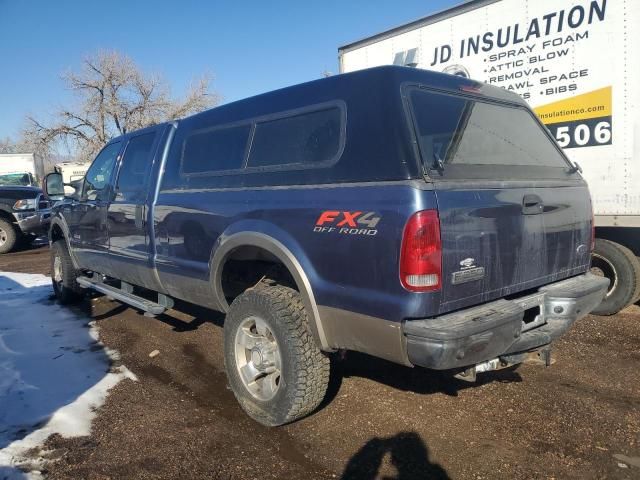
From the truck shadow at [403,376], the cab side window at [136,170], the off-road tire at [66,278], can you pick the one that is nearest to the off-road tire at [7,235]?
the off-road tire at [66,278]

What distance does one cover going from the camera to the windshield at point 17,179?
2167 centimetres

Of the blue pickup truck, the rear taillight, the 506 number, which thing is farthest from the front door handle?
the 506 number

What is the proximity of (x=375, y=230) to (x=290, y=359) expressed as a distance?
1019 mm

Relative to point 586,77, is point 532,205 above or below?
below

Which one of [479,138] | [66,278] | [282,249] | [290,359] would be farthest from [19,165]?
[479,138]

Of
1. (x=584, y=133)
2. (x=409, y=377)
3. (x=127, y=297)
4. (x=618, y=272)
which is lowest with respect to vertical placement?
(x=409, y=377)

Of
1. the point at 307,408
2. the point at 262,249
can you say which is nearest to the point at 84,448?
the point at 307,408

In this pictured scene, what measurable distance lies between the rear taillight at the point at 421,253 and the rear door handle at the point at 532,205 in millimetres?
745

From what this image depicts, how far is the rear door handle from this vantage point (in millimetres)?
2900

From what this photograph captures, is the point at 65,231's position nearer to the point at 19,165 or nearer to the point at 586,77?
the point at 586,77

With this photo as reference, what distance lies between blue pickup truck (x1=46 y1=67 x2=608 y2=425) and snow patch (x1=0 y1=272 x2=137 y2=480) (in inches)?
40.3

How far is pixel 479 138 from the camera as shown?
321 centimetres

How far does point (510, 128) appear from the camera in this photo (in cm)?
350

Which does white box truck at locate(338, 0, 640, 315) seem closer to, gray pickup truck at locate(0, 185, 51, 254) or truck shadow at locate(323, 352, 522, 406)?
truck shadow at locate(323, 352, 522, 406)
